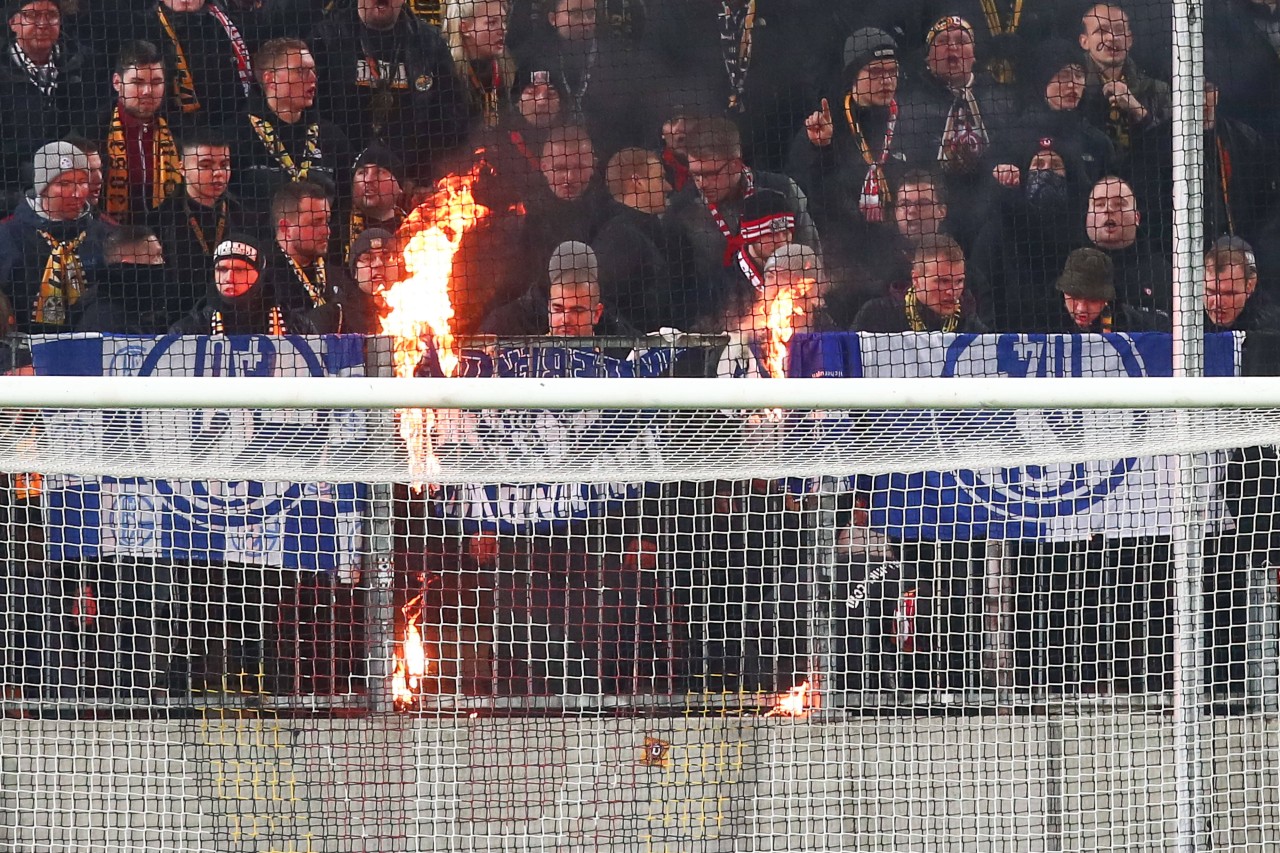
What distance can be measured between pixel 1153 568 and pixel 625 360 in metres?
1.96

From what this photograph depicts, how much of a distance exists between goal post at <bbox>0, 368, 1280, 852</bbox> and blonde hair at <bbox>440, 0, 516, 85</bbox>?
68.5 inches

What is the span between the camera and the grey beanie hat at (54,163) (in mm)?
4949

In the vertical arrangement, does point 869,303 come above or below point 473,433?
above

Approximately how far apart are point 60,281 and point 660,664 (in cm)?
264

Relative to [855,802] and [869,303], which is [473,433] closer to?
[855,802]

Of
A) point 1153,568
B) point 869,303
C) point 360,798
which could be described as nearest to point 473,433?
point 360,798

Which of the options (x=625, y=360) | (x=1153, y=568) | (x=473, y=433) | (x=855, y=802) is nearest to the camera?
(x=473, y=433)

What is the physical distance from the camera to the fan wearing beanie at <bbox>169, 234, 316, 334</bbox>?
498cm

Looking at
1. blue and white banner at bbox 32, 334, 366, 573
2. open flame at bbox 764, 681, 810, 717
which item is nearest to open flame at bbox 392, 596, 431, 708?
blue and white banner at bbox 32, 334, 366, 573

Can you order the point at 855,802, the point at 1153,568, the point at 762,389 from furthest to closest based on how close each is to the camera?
the point at 1153,568
the point at 855,802
the point at 762,389

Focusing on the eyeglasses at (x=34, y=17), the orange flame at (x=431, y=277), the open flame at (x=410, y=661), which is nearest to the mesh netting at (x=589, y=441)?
the open flame at (x=410, y=661)

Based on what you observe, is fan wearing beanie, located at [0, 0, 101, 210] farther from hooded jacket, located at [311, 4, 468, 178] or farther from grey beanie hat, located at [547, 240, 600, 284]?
grey beanie hat, located at [547, 240, 600, 284]

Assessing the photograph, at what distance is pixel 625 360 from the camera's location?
484 cm

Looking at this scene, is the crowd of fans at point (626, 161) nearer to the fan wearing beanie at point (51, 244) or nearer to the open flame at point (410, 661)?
the fan wearing beanie at point (51, 244)
